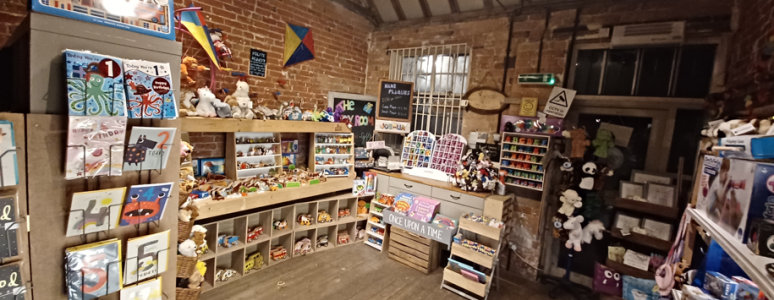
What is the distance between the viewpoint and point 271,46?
161 inches

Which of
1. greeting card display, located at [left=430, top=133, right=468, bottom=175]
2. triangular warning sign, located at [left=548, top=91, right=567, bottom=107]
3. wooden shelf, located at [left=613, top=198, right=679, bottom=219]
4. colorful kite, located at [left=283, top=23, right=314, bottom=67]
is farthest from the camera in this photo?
greeting card display, located at [left=430, top=133, right=468, bottom=175]

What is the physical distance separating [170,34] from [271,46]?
2741 millimetres

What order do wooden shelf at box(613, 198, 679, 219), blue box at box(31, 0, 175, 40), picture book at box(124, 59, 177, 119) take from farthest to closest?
1. wooden shelf at box(613, 198, 679, 219)
2. picture book at box(124, 59, 177, 119)
3. blue box at box(31, 0, 175, 40)

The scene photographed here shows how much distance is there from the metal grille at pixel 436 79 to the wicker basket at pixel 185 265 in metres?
3.50

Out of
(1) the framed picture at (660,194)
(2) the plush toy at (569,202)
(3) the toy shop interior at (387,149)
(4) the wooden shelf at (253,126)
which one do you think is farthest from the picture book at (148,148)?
(1) the framed picture at (660,194)

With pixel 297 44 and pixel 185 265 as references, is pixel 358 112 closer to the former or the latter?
pixel 297 44

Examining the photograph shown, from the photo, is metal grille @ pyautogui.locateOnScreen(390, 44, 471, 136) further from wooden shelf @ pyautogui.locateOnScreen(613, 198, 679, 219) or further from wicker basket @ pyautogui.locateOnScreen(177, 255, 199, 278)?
wicker basket @ pyautogui.locateOnScreen(177, 255, 199, 278)

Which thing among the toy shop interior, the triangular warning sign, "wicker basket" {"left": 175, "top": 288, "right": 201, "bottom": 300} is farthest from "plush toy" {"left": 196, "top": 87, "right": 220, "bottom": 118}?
the triangular warning sign

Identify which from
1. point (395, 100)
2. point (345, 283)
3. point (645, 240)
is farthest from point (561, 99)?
point (345, 283)

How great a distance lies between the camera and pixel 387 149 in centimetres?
507

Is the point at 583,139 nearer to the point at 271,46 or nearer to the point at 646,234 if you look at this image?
the point at 646,234

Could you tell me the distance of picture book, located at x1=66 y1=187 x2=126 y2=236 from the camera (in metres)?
1.27

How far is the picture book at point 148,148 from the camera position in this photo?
1.37 metres

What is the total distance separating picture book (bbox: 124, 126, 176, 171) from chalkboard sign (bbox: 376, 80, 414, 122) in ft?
11.6
